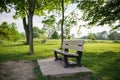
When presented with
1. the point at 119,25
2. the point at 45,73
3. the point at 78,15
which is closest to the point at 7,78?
the point at 45,73

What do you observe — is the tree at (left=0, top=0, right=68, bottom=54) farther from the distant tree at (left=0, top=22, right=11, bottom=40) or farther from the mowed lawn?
the distant tree at (left=0, top=22, right=11, bottom=40)

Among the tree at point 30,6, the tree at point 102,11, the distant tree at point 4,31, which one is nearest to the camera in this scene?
the tree at point 102,11

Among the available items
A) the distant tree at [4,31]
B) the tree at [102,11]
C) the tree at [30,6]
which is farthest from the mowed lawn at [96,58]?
the distant tree at [4,31]

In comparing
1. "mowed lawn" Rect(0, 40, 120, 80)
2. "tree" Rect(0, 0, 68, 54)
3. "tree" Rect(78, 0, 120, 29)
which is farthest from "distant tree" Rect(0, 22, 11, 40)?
"tree" Rect(78, 0, 120, 29)

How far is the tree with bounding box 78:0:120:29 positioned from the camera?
980 cm

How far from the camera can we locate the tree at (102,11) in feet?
32.1

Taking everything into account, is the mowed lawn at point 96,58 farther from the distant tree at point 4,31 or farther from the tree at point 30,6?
the distant tree at point 4,31

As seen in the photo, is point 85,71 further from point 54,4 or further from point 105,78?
point 54,4

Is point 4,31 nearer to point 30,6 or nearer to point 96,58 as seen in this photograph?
point 30,6

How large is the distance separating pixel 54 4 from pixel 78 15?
3.55 m

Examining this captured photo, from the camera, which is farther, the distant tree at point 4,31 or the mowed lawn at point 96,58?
the distant tree at point 4,31

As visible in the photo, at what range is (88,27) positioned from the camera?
14.4 m

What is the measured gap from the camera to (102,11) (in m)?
10.4

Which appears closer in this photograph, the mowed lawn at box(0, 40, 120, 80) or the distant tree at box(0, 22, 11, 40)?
the mowed lawn at box(0, 40, 120, 80)
